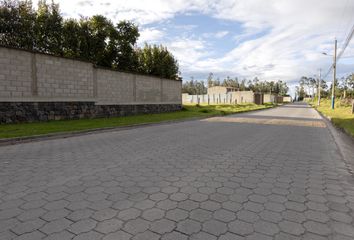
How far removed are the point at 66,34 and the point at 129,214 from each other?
75.3ft

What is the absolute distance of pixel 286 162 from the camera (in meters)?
6.07

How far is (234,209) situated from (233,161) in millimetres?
2708

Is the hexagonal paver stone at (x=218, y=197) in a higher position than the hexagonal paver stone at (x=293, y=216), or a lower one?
higher

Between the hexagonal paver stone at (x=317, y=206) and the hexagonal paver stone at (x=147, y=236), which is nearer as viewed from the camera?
the hexagonal paver stone at (x=147, y=236)

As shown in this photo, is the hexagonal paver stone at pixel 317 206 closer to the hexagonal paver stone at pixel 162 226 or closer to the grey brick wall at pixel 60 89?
the hexagonal paver stone at pixel 162 226

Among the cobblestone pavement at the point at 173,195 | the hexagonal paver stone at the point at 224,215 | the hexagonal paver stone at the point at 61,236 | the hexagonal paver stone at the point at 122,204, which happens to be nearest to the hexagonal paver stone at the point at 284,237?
the cobblestone pavement at the point at 173,195

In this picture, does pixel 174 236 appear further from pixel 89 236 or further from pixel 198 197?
pixel 198 197

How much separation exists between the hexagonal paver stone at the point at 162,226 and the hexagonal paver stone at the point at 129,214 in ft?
1.08

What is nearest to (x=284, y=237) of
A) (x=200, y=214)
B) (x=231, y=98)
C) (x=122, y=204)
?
(x=200, y=214)

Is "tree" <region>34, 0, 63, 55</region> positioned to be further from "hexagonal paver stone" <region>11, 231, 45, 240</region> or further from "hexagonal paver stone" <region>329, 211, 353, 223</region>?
"hexagonal paver stone" <region>329, 211, 353, 223</region>

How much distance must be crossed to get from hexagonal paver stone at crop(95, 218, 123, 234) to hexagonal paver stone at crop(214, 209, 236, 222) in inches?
48.1

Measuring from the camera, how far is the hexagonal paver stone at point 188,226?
2.81 m

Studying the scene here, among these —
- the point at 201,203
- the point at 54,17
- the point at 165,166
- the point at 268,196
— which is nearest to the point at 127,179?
the point at 165,166

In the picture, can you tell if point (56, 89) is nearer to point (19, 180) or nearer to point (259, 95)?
point (19, 180)
